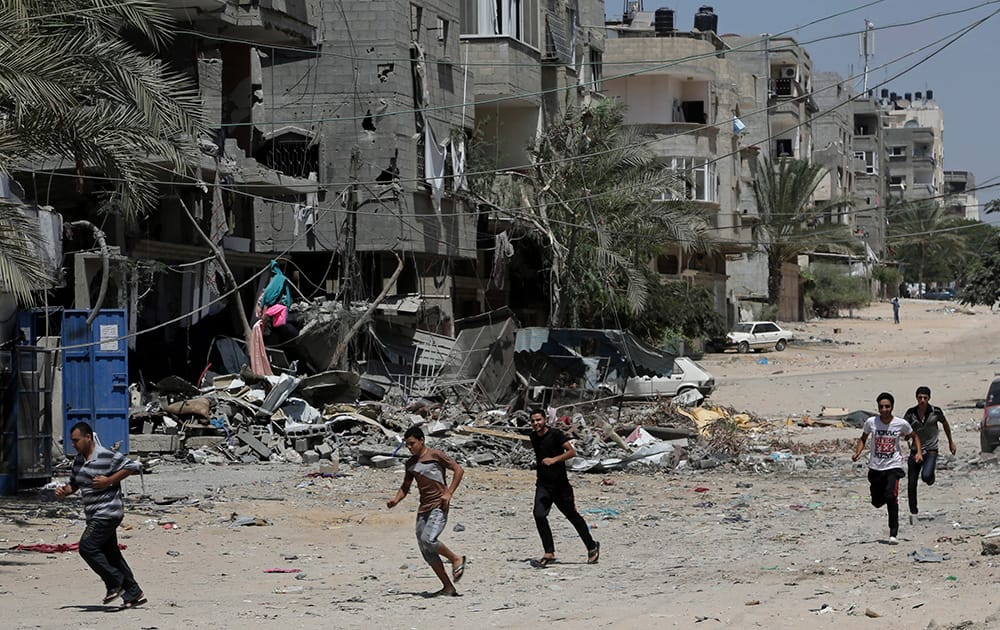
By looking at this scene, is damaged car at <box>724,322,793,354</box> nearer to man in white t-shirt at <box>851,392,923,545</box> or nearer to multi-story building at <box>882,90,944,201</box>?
man in white t-shirt at <box>851,392,923,545</box>

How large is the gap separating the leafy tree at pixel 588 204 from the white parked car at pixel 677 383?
2210 mm

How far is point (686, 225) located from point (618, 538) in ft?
76.4

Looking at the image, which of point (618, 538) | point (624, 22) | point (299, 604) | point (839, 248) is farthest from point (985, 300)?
point (839, 248)

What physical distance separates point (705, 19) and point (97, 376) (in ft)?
185

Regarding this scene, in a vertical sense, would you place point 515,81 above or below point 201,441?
above

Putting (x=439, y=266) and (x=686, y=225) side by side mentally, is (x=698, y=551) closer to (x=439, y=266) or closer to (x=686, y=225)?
(x=439, y=266)

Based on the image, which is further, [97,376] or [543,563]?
[97,376]

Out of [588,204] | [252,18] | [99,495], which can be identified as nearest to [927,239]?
[588,204]

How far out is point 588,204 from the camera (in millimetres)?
35531

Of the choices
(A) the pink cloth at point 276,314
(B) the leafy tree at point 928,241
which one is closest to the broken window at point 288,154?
(A) the pink cloth at point 276,314

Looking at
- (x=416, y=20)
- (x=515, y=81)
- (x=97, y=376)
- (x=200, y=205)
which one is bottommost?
(x=97, y=376)

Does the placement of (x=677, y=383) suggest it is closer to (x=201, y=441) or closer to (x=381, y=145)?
(x=381, y=145)

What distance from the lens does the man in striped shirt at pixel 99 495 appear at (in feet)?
33.2

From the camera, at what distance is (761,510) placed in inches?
678
